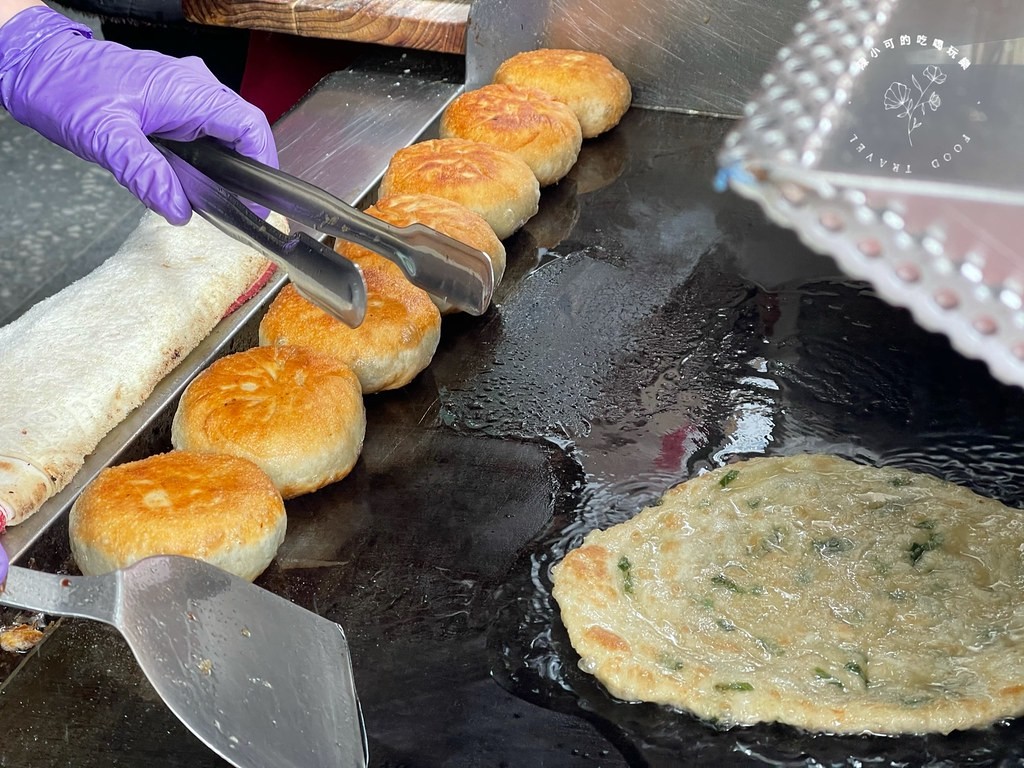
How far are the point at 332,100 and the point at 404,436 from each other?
1.51 metres

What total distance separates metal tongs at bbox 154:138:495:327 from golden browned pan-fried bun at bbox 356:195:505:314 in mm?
526

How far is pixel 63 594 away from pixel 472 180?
5.52 feet

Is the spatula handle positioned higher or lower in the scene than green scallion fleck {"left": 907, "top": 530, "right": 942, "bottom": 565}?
higher

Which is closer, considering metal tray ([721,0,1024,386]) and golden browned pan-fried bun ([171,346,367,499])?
metal tray ([721,0,1024,386])

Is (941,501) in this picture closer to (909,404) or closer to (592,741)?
(909,404)

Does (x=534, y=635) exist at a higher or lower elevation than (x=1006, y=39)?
lower

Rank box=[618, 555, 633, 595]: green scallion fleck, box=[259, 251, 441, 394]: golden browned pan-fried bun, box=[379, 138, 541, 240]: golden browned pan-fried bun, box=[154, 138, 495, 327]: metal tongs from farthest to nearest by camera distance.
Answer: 1. box=[379, 138, 541, 240]: golden browned pan-fried bun
2. box=[259, 251, 441, 394]: golden browned pan-fried bun
3. box=[618, 555, 633, 595]: green scallion fleck
4. box=[154, 138, 495, 327]: metal tongs

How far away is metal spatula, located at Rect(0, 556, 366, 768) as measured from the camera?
1529mm

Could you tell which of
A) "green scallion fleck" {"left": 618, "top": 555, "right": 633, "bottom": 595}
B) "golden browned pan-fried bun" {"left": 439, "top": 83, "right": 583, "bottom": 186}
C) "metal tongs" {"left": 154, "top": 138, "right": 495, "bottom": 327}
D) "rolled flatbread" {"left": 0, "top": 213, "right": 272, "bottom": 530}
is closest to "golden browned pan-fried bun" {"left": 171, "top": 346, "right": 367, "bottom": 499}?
"rolled flatbread" {"left": 0, "top": 213, "right": 272, "bottom": 530}

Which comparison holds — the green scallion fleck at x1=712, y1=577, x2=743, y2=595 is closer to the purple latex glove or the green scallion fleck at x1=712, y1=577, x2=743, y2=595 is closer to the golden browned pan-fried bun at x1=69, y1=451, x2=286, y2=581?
the golden browned pan-fried bun at x1=69, y1=451, x2=286, y2=581

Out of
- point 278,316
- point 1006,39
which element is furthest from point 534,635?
→ point 1006,39

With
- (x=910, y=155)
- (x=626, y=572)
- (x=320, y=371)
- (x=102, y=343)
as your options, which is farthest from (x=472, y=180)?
(x=910, y=155)

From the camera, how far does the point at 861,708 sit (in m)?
1.67

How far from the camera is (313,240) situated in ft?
6.15
